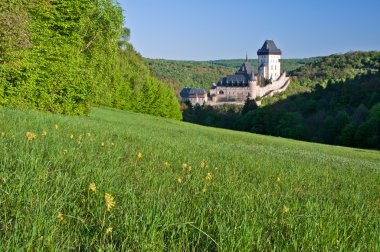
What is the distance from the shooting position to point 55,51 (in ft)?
82.8

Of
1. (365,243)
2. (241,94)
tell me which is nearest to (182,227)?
(365,243)

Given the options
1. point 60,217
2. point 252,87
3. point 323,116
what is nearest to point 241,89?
point 252,87

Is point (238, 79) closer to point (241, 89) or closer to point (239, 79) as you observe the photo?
point (239, 79)

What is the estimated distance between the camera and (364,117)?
87.1 metres

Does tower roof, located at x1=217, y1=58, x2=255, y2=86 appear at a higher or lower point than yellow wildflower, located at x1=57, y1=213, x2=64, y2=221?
higher

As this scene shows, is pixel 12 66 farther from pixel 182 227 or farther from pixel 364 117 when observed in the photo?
pixel 364 117

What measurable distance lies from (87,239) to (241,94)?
176021 millimetres

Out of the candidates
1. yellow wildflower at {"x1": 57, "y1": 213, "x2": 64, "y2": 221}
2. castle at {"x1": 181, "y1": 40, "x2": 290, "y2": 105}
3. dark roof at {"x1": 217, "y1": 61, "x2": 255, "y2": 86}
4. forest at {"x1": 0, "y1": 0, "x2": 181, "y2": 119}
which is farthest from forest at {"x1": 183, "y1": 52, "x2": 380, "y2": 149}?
yellow wildflower at {"x1": 57, "y1": 213, "x2": 64, "y2": 221}

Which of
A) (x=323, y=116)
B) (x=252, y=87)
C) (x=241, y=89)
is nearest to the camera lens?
(x=323, y=116)

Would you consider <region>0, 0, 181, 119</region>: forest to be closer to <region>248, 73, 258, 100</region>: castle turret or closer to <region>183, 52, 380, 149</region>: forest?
<region>183, 52, 380, 149</region>: forest

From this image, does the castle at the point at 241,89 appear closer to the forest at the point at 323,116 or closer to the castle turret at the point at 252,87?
the castle turret at the point at 252,87

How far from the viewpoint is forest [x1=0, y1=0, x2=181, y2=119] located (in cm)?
1983

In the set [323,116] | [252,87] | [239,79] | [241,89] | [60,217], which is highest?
[239,79]

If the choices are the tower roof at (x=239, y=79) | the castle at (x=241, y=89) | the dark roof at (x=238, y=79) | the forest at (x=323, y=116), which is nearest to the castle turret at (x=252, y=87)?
the castle at (x=241, y=89)
